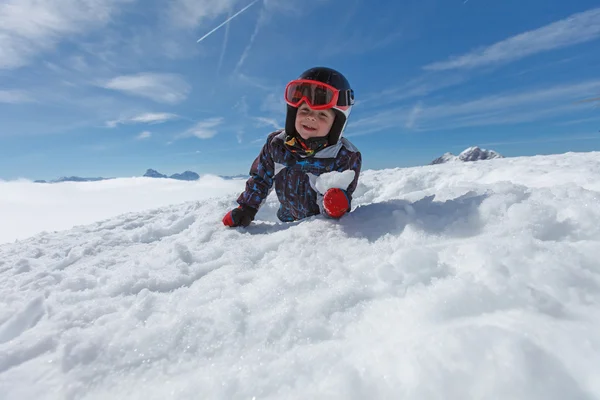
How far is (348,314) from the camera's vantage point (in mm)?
1294

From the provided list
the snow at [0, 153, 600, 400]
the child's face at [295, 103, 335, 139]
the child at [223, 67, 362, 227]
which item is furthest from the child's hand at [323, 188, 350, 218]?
the child's face at [295, 103, 335, 139]

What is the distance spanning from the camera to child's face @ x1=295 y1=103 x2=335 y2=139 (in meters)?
3.09

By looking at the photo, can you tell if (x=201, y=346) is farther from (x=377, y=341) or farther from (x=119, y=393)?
(x=377, y=341)

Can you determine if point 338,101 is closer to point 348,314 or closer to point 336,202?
point 336,202

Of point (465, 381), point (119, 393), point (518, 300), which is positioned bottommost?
point (119, 393)

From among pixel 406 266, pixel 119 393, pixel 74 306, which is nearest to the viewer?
pixel 119 393

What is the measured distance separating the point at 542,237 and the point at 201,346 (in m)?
1.72

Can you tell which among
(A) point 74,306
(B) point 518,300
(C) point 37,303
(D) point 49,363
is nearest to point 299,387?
(B) point 518,300

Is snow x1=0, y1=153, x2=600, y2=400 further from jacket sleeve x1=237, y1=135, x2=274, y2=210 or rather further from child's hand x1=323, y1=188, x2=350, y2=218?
jacket sleeve x1=237, y1=135, x2=274, y2=210

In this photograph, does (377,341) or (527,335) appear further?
(377,341)

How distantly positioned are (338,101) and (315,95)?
239 millimetres

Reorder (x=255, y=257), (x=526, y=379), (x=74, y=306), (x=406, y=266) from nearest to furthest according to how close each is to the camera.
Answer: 1. (x=526, y=379)
2. (x=406, y=266)
3. (x=74, y=306)
4. (x=255, y=257)

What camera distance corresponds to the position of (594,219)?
5.16ft

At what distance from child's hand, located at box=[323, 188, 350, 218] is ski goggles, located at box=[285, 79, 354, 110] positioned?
104 cm
